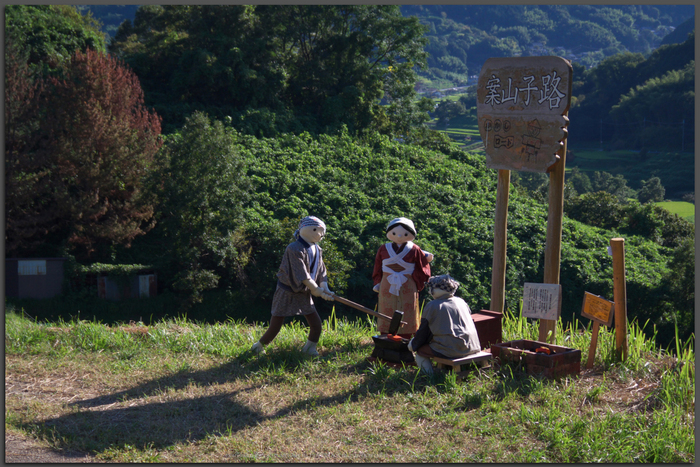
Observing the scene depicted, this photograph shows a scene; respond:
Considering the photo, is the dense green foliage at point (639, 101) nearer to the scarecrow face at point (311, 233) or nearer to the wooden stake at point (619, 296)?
the wooden stake at point (619, 296)

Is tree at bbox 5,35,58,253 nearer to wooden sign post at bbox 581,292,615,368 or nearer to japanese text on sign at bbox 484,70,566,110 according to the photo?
japanese text on sign at bbox 484,70,566,110

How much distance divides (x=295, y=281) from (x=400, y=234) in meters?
1.19

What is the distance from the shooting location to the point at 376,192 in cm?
1720

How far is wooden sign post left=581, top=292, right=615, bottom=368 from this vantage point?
482 centimetres

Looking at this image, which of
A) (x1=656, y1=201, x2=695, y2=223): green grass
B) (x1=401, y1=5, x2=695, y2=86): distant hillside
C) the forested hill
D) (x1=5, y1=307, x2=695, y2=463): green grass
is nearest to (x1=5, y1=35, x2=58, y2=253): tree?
(x1=5, y1=307, x2=695, y2=463): green grass

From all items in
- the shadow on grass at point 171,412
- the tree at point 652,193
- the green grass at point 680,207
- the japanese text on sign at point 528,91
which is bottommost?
the shadow on grass at point 171,412

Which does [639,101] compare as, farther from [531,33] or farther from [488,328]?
[531,33]

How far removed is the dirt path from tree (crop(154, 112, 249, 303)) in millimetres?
8305

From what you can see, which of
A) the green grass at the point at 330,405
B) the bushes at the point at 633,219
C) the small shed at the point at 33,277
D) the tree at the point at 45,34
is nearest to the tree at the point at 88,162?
the small shed at the point at 33,277

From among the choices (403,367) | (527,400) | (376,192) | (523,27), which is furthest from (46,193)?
(523,27)

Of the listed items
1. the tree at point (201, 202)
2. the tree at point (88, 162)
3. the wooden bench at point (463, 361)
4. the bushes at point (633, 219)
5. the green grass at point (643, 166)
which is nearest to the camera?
the wooden bench at point (463, 361)

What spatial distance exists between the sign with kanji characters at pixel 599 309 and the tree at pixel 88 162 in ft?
35.4

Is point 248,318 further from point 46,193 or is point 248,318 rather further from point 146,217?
point 46,193

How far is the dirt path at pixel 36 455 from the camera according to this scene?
3771 millimetres
